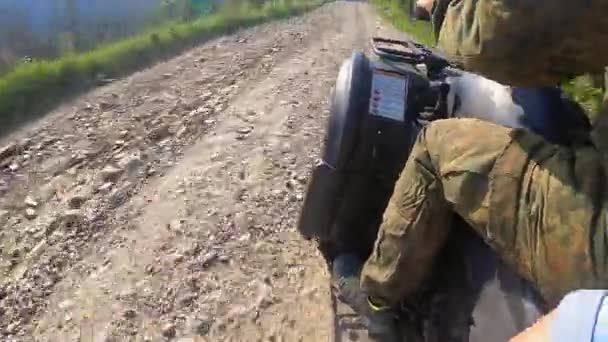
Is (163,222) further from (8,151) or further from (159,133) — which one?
(8,151)

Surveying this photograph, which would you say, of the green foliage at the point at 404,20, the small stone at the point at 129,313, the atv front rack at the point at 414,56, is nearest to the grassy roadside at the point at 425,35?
the green foliage at the point at 404,20

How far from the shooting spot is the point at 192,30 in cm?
1481

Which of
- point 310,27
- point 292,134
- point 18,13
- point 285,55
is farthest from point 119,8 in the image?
point 292,134

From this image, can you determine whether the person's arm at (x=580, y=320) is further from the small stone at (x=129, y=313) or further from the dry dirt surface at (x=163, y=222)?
the small stone at (x=129, y=313)

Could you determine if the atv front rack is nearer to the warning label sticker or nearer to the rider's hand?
the warning label sticker

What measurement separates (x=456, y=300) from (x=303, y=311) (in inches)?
46.2

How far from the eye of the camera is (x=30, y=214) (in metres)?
4.19

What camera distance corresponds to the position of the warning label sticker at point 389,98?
2.62 meters

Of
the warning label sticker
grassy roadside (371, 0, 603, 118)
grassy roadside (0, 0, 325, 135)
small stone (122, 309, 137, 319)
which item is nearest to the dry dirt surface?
small stone (122, 309, 137, 319)

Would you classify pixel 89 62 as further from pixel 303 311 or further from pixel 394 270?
pixel 394 270

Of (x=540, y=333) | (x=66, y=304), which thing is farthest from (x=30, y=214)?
(x=540, y=333)

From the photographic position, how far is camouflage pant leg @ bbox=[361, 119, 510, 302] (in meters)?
1.87

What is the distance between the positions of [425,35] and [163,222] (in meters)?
12.9

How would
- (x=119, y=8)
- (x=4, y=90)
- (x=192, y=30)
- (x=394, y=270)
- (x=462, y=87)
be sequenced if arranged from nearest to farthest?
(x=394, y=270), (x=462, y=87), (x=4, y=90), (x=192, y=30), (x=119, y=8)
